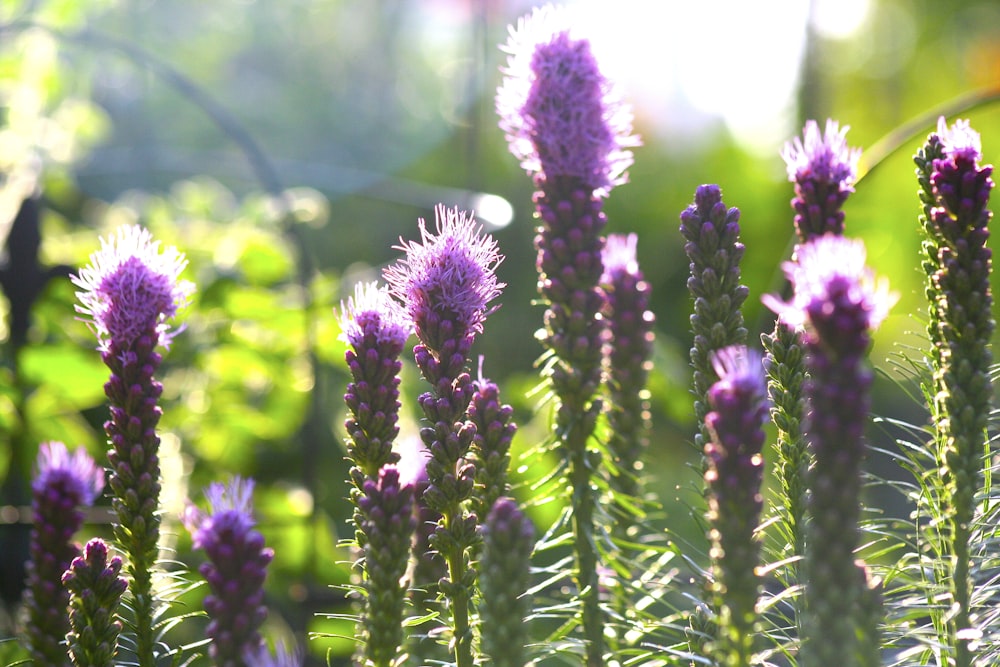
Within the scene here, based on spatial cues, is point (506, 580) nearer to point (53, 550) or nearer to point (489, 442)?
point (489, 442)

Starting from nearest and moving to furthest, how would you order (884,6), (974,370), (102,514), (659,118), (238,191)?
1. (974,370)
2. (102,514)
3. (238,191)
4. (659,118)
5. (884,6)

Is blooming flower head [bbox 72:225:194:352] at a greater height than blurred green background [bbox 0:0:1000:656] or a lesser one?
lesser

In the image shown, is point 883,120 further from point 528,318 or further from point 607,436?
point 607,436

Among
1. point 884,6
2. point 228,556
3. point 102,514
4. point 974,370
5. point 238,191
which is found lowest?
point 228,556

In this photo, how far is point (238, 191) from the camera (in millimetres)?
5656

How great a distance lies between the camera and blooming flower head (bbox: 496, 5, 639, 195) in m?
1.07

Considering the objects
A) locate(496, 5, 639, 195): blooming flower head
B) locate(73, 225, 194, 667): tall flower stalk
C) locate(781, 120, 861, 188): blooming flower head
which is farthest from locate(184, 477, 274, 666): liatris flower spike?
locate(781, 120, 861, 188): blooming flower head

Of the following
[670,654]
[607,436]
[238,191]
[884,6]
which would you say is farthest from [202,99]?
[884,6]

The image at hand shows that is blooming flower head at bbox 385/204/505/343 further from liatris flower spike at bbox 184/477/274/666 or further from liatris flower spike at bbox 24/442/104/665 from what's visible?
liatris flower spike at bbox 24/442/104/665

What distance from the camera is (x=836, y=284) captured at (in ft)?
2.14

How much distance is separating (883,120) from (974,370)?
6.61m

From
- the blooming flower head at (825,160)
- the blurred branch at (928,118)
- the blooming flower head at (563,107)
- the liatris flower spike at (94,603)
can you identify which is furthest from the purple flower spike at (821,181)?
the liatris flower spike at (94,603)

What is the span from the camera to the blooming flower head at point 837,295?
0.64m

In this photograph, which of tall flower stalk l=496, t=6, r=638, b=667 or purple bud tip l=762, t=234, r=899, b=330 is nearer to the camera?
purple bud tip l=762, t=234, r=899, b=330
